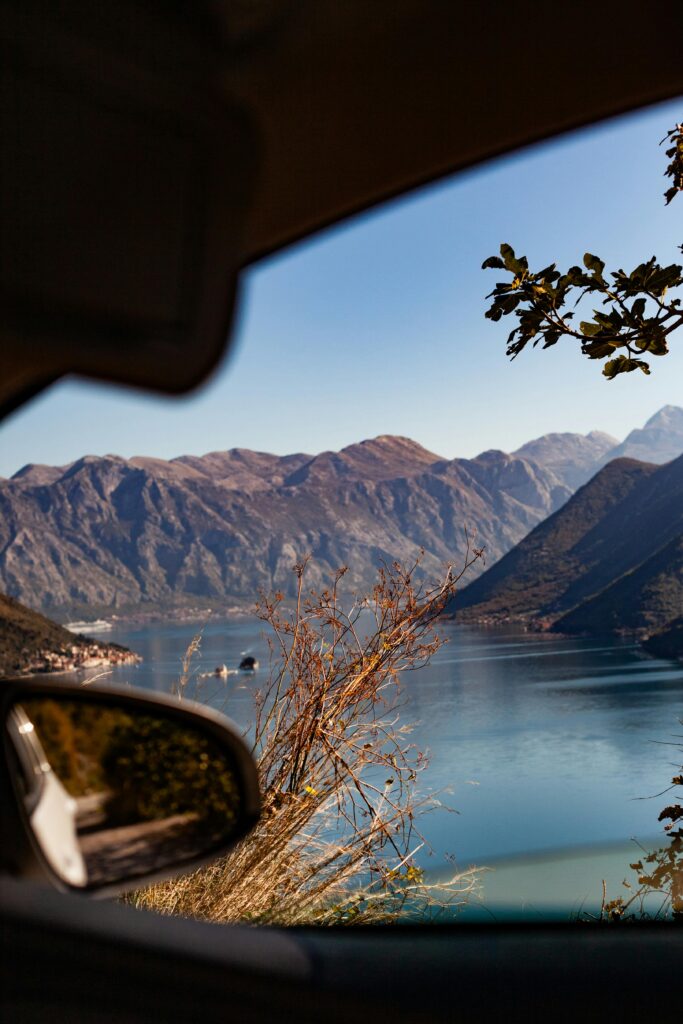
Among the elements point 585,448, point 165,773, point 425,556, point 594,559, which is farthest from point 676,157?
point 585,448

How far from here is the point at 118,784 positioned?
70 centimetres

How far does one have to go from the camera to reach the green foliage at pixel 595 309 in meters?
1.75

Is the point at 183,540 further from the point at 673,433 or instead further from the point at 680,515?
the point at 673,433

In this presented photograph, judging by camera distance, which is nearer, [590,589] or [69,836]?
[69,836]

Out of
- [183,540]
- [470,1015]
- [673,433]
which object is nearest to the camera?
[470,1015]

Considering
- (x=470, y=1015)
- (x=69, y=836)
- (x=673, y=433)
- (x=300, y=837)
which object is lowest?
(x=300, y=837)

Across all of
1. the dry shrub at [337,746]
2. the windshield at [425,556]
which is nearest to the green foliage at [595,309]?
the windshield at [425,556]

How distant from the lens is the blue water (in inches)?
377

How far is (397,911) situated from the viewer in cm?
286

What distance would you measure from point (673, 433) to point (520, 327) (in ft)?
100

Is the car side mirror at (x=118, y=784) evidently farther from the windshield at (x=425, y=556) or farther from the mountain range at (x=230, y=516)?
the mountain range at (x=230, y=516)

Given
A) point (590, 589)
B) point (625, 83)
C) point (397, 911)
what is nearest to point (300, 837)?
point (397, 911)

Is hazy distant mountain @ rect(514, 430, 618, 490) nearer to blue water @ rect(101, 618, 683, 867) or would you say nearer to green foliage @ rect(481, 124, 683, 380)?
blue water @ rect(101, 618, 683, 867)

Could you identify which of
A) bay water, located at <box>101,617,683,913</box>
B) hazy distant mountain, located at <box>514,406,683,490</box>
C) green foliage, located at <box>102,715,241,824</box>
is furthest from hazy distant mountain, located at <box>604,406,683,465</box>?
green foliage, located at <box>102,715,241,824</box>
